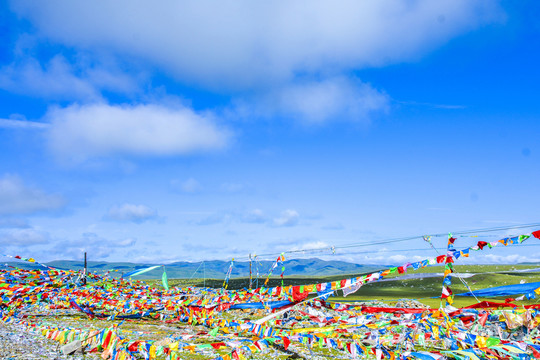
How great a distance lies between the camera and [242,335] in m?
15.3

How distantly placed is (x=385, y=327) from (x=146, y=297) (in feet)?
58.4

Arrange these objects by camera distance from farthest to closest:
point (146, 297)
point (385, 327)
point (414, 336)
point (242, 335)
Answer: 1. point (146, 297)
2. point (242, 335)
3. point (385, 327)
4. point (414, 336)

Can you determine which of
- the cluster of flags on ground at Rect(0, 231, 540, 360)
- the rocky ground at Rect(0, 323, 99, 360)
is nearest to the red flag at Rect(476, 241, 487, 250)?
the cluster of flags on ground at Rect(0, 231, 540, 360)

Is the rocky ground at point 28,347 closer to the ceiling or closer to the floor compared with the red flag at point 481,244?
closer to the floor

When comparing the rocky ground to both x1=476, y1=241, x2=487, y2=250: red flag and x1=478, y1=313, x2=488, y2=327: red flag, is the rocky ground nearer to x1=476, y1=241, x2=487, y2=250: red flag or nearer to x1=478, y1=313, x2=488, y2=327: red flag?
x1=476, y1=241, x2=487, y2=250: red flag

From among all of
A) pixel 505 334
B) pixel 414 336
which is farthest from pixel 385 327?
pixel 505 334

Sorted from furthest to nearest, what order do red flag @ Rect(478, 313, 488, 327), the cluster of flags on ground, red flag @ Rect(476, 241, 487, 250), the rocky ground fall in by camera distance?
red flag @ Rect(478, 313, 488, 327)
the rocky ground
red flag @ Rect(476, 241, 487, 250)
the cluster of flags on ground

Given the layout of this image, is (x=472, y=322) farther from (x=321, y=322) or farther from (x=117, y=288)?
(x=117, y=288)

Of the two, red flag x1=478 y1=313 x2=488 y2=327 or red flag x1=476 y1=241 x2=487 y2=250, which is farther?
red flag x1=478 y1=313 x2=488 y2=327

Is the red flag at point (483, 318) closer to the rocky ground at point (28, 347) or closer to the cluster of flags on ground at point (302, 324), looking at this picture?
the cluster of flags on ground at point (302, 324)

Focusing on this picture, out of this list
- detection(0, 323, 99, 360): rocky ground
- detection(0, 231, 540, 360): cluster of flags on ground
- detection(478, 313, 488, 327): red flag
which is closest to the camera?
detection(0, 231, 540, 360): cluster of flags on ground

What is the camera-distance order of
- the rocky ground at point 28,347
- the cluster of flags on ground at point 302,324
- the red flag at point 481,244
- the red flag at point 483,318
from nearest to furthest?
1. the cluster of flags on ground at point 302,324
2. the red flag at point 481,244
3. the rocky ground at point 28,347
4. the red flag at point 483,318

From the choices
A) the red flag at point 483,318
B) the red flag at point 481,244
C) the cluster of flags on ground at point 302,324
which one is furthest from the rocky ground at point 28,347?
the red flag at point 483,318

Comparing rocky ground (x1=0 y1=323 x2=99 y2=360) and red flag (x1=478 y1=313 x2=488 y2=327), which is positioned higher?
rocky ground (x1=0 y1=323 x2=99 y2=360)
